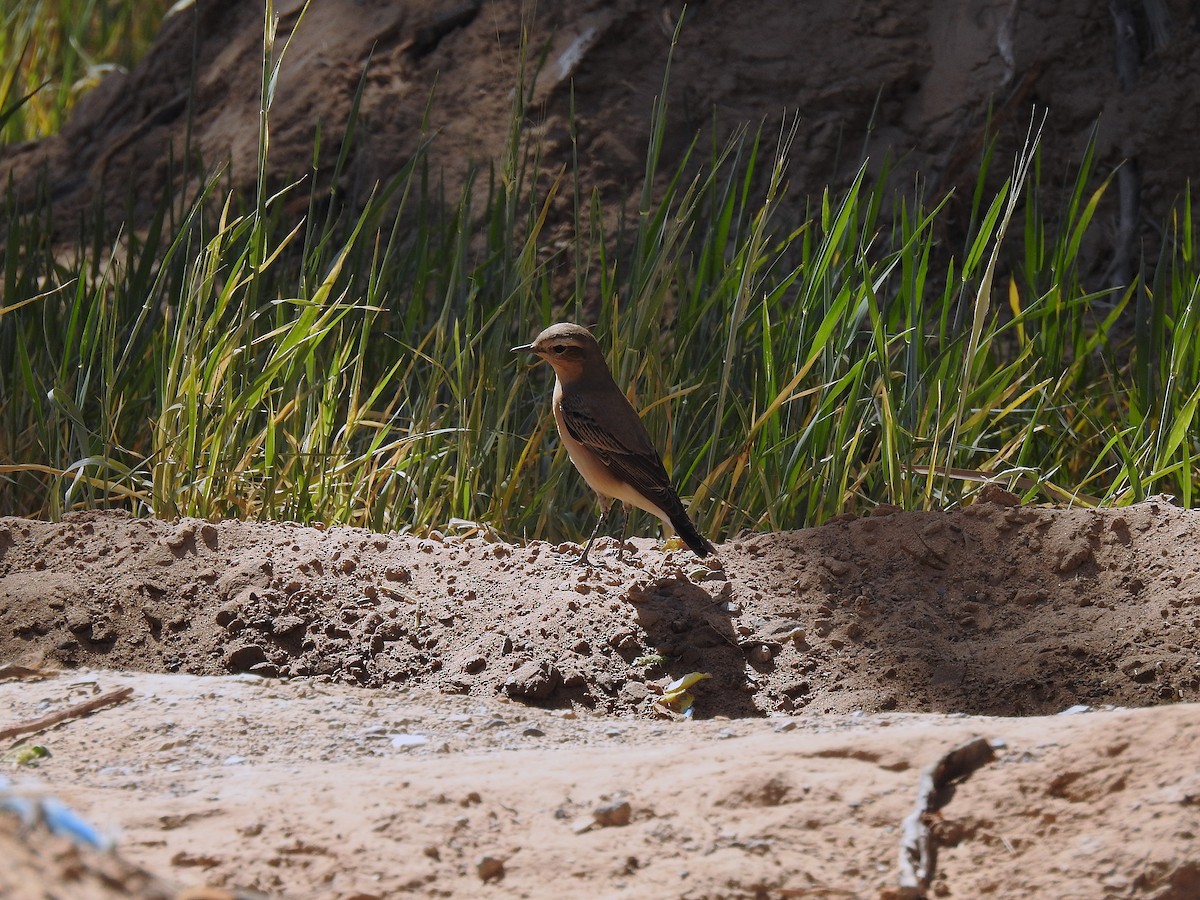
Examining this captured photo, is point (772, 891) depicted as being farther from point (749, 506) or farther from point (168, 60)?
point (168, 60)

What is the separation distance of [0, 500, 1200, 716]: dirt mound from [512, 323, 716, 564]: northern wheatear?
267 millimetres

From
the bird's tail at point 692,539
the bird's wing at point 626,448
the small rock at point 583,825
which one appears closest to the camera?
the small rock at point 583,825

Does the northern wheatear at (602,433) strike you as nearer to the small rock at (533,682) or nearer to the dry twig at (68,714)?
the small rock at (533,682)

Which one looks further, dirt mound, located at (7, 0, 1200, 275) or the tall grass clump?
dirt mound, located at (7, 0, 1200, 275)

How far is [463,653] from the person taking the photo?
11.9 ft

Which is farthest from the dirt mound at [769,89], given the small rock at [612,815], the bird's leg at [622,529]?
the small rock at [612,815]

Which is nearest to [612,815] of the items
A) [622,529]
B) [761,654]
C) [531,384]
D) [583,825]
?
[583,825]

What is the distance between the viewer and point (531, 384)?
602 cm

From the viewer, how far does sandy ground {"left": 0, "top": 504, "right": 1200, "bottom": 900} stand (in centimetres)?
209

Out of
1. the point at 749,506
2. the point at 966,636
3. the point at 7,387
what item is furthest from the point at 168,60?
the point at 966,636

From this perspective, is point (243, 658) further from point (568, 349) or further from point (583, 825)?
point (583, 825)

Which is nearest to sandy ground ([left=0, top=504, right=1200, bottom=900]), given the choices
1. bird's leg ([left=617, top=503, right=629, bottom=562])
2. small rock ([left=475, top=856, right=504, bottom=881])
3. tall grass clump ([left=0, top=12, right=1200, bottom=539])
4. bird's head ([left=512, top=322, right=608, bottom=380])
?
small rock ([left=475, top=856, right=504, bottom=881])

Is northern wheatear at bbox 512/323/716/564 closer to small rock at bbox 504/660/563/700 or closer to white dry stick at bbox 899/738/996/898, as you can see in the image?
small rock at bbox 504/660/563/700

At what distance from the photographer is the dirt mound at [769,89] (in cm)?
686
